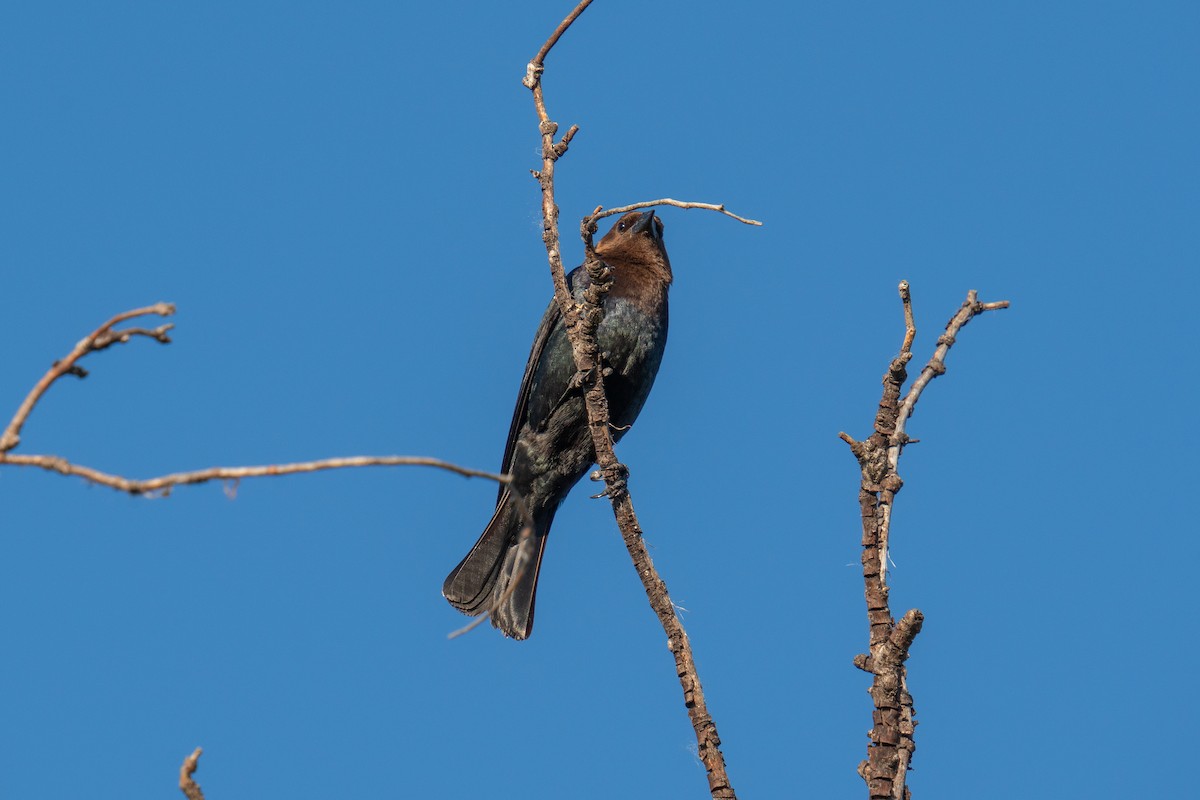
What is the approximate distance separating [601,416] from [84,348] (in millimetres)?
3139

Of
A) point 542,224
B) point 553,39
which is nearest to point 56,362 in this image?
point 553,39

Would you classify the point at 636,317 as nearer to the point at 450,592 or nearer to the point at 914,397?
the point at 450,592

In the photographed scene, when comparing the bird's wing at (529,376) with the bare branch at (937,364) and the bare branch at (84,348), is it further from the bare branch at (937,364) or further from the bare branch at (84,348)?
the bare branch at (84,348)

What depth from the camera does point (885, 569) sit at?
149 inches

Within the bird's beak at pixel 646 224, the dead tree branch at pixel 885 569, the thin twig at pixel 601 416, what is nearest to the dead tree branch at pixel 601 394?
the thin twig at pixel 601 416

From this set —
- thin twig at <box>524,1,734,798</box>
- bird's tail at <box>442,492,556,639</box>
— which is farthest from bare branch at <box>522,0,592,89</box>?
bird's tail at <box>442,492,556,639</box>

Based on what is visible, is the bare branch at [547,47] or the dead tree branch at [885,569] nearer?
the dead tree branch at [885,569]

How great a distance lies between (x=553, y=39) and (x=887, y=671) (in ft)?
7.23

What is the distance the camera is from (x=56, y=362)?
6.89ft

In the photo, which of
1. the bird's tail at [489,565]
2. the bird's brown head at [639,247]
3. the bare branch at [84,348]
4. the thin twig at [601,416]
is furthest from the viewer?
the bird's brown head at [639,247]

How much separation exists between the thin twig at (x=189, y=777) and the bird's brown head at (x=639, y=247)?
5.21 m

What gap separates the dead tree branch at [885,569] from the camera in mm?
3594

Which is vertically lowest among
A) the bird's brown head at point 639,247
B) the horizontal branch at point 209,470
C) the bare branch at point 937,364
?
the horizontal branch at point 209,470

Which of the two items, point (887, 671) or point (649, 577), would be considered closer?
point (887, 671)
